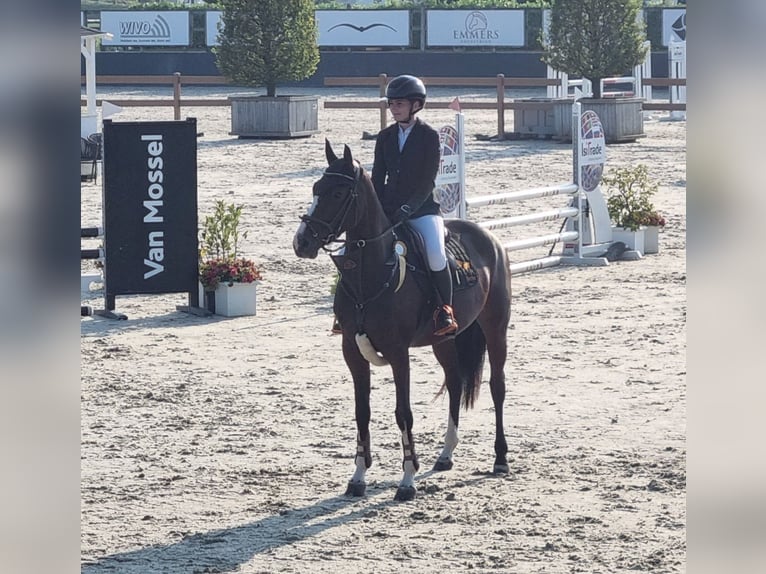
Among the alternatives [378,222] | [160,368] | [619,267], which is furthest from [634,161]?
[378,222]

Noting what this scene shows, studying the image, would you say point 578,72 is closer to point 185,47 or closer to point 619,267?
point 619,267

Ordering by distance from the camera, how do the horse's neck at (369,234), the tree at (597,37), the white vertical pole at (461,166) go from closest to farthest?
the horse's neck at (369,234) < the white vertical pole at (461,166) < the tree at (597,37)

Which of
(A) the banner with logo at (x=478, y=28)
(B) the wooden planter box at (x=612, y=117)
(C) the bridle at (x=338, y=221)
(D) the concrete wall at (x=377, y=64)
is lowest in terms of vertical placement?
(C) the bridle at (x=338, y=221)

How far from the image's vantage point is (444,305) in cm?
610

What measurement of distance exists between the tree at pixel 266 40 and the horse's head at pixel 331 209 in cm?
1920

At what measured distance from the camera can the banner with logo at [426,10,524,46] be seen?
36.7 m

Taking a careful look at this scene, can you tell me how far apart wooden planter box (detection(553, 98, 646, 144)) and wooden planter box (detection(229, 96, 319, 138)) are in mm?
4794

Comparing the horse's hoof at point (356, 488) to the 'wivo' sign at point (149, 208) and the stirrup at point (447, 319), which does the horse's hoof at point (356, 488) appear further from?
the 'wivo' sign at point (149, 208)

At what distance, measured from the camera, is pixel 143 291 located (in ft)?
34.1

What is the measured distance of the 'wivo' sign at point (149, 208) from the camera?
10266mm

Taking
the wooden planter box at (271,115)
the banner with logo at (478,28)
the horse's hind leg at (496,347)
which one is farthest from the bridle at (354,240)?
the banner with logo at (478,28)

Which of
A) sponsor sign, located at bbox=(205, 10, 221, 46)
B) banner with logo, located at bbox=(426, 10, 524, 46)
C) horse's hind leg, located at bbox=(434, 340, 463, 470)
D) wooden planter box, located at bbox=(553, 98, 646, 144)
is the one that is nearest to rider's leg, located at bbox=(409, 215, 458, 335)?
horse's hind leg, located at bbox=(434, 340, 463, 470)

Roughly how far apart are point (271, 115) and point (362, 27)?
1401 cm

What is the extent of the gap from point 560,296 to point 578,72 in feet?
44.8
